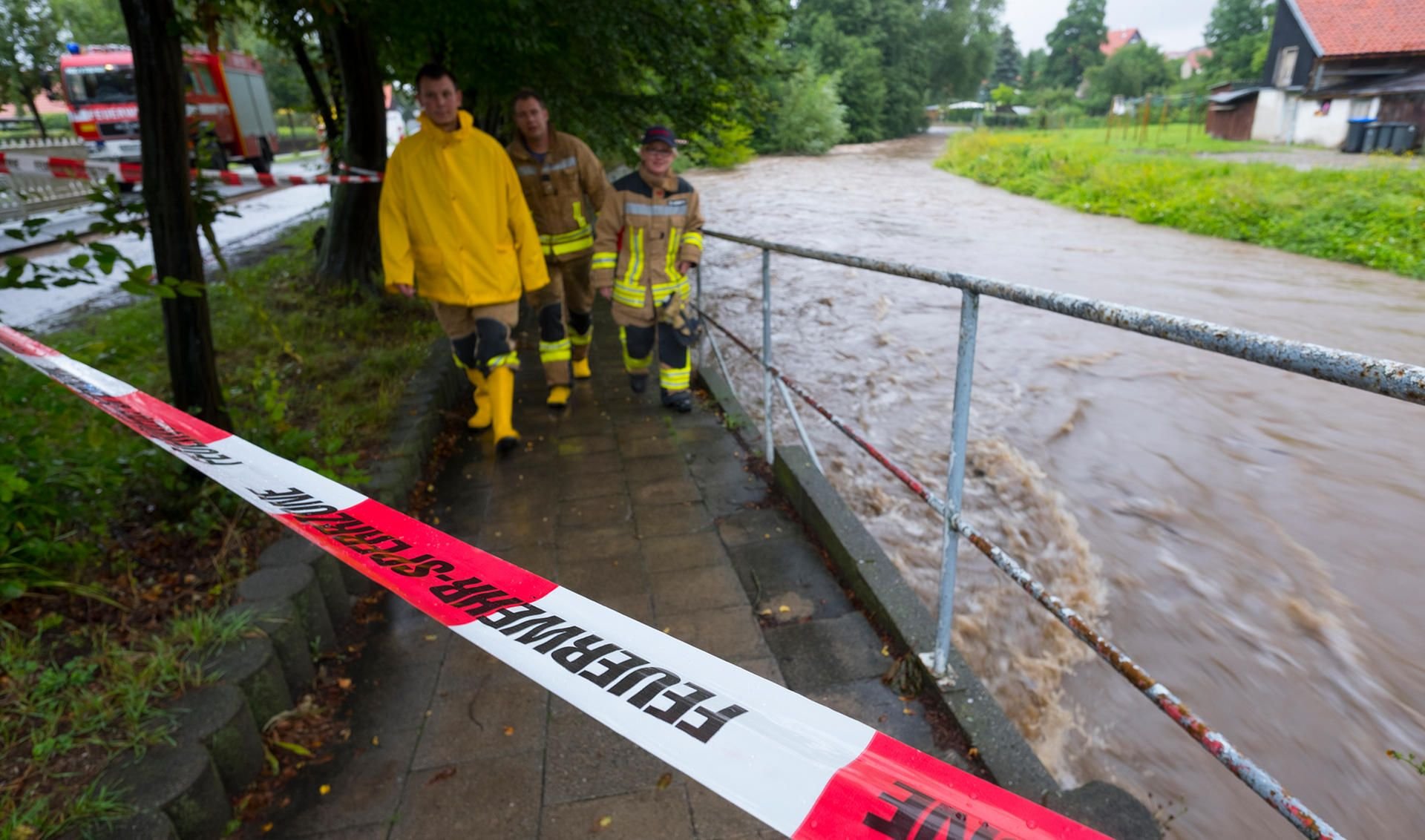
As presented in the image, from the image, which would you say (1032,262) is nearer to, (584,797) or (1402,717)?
(1402,717)

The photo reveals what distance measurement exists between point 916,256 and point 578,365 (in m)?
8.85

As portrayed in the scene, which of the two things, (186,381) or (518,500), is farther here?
(518,500)

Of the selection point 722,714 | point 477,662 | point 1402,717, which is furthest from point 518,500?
point 1402,717

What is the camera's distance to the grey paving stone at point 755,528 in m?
3.36

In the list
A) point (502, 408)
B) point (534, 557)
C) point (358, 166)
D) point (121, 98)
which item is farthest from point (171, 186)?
point (121, 98)

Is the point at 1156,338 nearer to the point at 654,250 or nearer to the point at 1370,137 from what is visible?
the point at 654,250

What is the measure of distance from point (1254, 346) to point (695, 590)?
218cm

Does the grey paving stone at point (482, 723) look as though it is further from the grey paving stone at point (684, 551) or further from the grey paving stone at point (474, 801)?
the grey paving stone at point (684, 551)

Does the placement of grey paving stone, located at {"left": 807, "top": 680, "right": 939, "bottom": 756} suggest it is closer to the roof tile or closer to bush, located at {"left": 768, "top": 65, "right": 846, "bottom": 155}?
the roof tile

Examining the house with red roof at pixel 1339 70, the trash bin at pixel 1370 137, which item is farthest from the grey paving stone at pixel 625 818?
the trash bin at pixel 1370 137

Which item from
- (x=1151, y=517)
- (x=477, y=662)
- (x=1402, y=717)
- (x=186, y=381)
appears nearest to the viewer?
(x=477, y=662)

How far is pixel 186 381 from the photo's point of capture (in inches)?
127

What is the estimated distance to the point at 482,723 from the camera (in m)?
2.33

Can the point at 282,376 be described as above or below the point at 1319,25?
below
